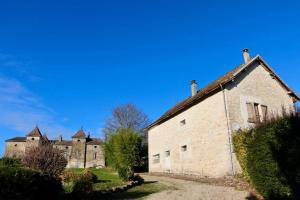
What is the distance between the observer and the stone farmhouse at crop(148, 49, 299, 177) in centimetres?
1650

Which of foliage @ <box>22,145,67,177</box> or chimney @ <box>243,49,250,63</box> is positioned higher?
chimney @ <box>243,49,250,63</box>

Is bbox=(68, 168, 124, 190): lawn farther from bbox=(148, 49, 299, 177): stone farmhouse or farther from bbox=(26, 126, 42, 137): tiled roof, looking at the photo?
bbox=(26, 126, 42, 137): tiled roof

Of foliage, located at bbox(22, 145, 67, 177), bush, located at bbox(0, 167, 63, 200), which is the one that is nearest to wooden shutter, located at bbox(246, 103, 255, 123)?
foliage, located at bbox(22, 145, 67, 177)

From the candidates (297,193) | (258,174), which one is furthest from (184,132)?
(297,193)

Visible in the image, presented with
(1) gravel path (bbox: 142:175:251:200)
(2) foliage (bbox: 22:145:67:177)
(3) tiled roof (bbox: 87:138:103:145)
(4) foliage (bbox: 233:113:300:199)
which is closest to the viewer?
(4) foliage (bbox: 233:113:300:199)

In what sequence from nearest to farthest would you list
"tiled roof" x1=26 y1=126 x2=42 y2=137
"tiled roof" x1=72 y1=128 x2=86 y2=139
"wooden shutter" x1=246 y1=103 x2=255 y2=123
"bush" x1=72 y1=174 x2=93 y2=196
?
"bush" x1=72 y1=174 x2=93 y2=196 → "wooden shutter" x1=246 y1=103 x2=255 y2=123 → "tiled roof" x1=26 y1=126 x2=42 y2=137 → "tiled roof" x1=72 y1=128 x2=86 y2=139

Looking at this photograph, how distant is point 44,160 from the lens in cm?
1209

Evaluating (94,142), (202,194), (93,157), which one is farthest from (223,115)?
(94,142)

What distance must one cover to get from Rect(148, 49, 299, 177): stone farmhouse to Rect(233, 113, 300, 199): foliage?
5914 millimetres

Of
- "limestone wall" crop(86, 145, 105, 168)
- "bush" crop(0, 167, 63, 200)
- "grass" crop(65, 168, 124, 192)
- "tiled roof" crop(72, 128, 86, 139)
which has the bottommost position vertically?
"grass" crop(65, 168, 124, 192)

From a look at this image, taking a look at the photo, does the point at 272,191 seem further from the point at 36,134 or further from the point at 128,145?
the point at 36,134

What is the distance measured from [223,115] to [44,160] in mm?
10649

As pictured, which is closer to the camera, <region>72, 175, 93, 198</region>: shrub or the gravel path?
<region>72, 175, 93, 198</region>: shrub

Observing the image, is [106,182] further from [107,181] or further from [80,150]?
Answer: [80,150]
